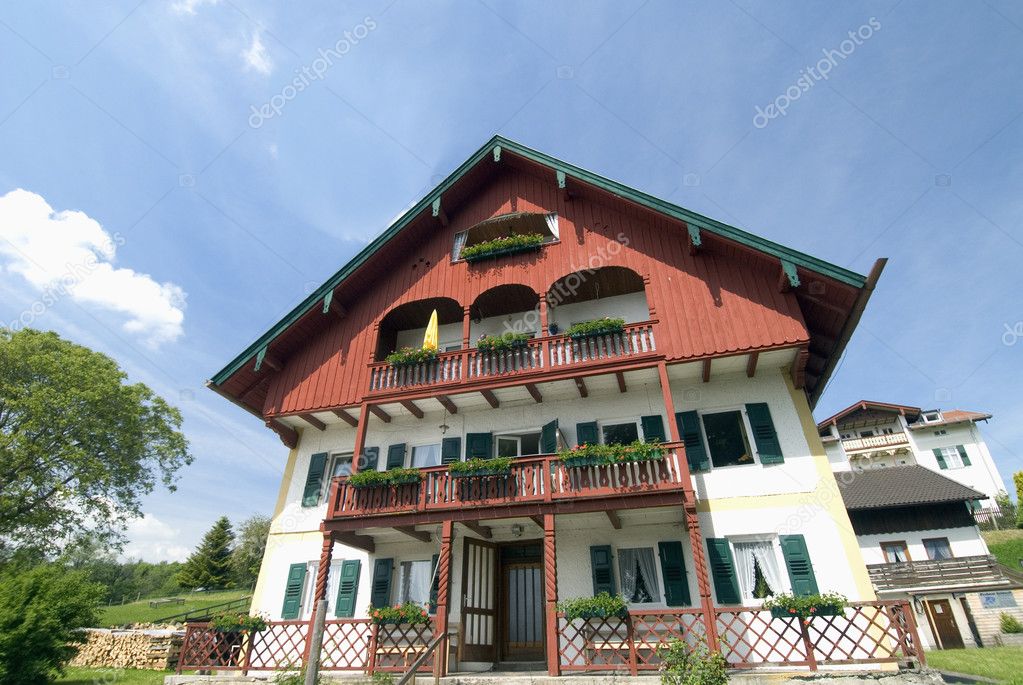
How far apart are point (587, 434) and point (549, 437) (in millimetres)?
1044

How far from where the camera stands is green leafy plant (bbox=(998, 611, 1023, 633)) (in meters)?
24.5

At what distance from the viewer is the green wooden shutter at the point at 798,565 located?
37.3ft

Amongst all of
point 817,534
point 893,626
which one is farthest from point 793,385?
point 893,626

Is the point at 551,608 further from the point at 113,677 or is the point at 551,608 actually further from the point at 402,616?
the point at 113,677

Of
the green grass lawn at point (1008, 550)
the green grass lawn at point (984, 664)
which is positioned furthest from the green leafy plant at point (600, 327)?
the green grass lawn at point (1008, 550)

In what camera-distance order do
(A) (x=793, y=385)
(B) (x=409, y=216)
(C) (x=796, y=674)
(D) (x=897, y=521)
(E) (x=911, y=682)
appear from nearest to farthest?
(E) (x=911, y=682)
(C) (x=796, y=674)
(A) (x=793, y=385)
(B) (x=409, y=216)
(D) (x=897, y=521)

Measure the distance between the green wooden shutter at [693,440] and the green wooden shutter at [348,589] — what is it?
9285mm

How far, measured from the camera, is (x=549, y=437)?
14633 millimetres

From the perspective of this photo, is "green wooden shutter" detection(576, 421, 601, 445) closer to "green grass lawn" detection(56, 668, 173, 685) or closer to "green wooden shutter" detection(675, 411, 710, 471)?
"green wooden shutter" detection(675, 411, 710, 471)

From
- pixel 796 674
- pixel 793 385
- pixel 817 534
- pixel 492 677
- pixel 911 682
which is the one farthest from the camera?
pixel 793 385

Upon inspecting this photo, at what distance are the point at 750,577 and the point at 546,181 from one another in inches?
513

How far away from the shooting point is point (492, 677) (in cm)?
1004

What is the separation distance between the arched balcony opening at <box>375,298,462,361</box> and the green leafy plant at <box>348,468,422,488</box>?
455cm

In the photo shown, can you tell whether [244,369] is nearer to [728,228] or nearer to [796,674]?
[728,228]
